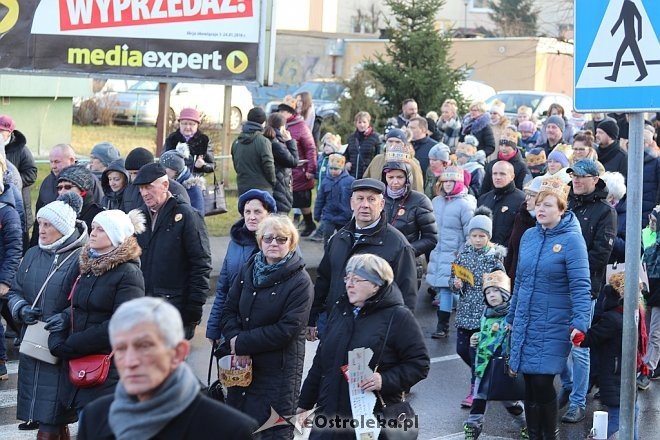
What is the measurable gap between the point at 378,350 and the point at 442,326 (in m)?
5.63

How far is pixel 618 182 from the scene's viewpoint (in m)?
10.4

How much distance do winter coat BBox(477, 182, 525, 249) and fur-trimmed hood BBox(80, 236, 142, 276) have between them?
5390 millimetres

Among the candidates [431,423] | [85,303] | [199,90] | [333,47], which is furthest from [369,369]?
[333,47]

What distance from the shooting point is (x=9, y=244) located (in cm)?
951

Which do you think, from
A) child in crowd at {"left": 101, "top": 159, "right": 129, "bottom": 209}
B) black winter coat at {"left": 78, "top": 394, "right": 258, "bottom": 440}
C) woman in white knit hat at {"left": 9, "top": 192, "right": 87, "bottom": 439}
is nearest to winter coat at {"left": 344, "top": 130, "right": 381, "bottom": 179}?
child in crowd at {"left": 101, "top": 159, "right": 129, "bottom": 209}

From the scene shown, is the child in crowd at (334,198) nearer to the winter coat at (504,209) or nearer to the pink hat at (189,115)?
the pink hat at (189,115)

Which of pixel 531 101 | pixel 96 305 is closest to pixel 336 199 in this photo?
pixel 96 305

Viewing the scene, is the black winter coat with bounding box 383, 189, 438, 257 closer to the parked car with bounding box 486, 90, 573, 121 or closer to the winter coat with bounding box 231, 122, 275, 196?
the winter coat with bounding box 231, 122, 275, 196

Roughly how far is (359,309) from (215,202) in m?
6.63

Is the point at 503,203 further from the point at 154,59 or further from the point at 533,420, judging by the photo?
the point at 154,59

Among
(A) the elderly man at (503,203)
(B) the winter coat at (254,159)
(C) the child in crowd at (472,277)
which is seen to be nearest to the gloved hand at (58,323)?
(C) the child in crowd at (472,277)

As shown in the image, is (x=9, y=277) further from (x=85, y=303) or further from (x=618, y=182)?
(x=618, y=182)

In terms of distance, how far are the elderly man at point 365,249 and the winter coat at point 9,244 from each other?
A: 2.89 metres

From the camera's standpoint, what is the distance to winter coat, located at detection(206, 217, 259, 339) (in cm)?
816
